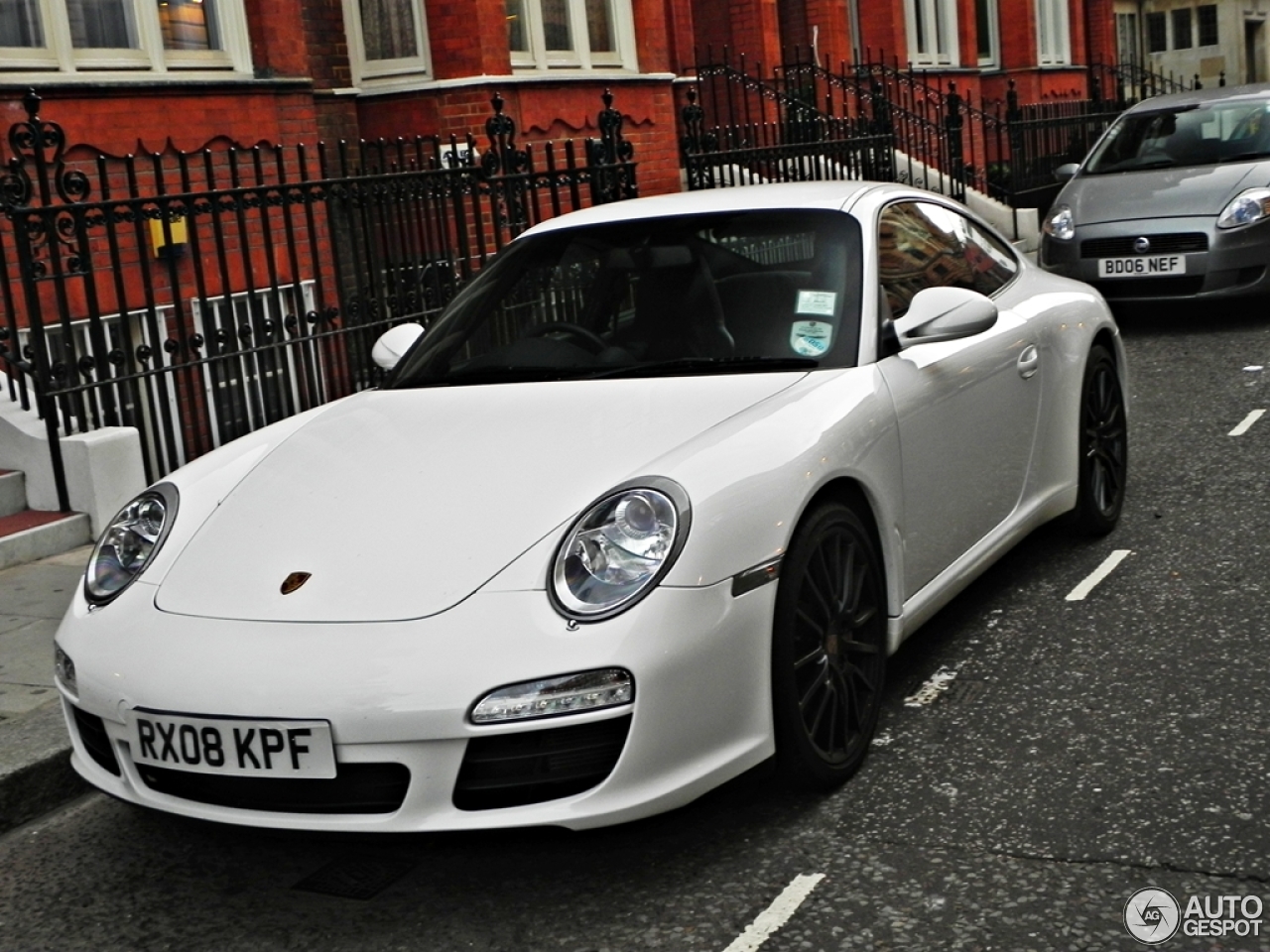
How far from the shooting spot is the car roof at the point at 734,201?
4.88m

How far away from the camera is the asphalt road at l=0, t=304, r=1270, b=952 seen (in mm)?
3299

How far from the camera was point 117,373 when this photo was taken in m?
7.32

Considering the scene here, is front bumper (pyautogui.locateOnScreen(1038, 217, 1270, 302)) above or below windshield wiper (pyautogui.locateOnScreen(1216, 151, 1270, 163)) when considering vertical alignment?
below

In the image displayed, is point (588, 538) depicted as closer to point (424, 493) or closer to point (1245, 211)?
point (424, 493)

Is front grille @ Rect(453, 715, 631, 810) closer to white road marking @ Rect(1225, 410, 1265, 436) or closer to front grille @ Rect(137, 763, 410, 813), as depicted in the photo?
front grille @ Rect(137, 763, 410, 813)

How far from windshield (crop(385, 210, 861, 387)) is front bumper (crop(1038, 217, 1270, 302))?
23.5 feet

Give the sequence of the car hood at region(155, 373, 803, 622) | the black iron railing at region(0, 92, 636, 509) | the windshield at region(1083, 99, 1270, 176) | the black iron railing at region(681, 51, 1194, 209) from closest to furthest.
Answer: the car hood at region(155, 373, 803, 622) < the black iron railing at region(0, 92, 636, 509) < the windshield at region(1083, 99, 1270, 176) < the black iron railing at region(681, 51, 1194, 209)

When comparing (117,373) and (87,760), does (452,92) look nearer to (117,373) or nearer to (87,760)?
(117,373)

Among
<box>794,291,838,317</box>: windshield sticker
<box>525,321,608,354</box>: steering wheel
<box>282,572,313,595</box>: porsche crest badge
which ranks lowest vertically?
<box>282,572,313,595</box>: porsche crest badge

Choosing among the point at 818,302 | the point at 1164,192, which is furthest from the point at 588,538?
the point at 1164,192

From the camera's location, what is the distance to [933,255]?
203 inches

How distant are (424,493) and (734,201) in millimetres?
1660

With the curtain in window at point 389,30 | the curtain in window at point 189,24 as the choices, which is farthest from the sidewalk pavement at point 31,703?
the curtain in window at point 389,30

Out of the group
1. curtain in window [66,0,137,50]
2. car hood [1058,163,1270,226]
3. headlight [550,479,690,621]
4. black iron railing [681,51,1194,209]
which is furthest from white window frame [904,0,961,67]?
headlight [550,479,690,621]
